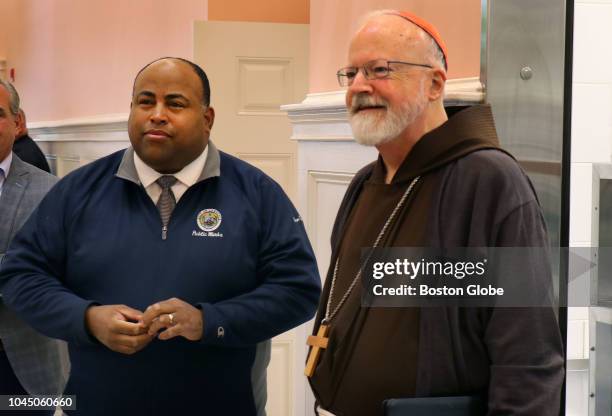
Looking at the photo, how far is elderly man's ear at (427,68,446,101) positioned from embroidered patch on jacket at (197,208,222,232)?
63 cm

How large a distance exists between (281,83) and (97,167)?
108 inches

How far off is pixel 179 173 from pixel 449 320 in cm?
85

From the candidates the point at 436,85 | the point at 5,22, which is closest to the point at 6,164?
the point at 436,85

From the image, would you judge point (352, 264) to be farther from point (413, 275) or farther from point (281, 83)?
point (281, 83)

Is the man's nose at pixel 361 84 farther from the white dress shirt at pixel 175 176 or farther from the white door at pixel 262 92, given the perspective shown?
the white door at pixel 262 92

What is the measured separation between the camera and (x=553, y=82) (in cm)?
281

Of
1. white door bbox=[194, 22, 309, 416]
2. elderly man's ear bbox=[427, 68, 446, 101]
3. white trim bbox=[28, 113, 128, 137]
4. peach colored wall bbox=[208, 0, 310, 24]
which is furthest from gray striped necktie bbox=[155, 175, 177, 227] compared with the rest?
white trim bbox=[28, 113, 128, 137]

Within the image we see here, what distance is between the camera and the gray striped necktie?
95.2 inches

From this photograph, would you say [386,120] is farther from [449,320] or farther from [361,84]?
[449,320]

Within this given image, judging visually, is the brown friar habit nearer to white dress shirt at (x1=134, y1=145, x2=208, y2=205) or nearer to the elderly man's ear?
the elderly man's ear

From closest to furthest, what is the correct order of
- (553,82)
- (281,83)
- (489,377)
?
(489,377) < (553,82) < (281,83)

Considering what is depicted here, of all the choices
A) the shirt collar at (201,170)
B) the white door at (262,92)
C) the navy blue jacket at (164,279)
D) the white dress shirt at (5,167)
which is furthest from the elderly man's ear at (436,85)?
the white door at (262,92)

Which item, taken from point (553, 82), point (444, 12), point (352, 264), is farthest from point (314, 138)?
point (352, 264)

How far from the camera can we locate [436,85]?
2.21 meters
